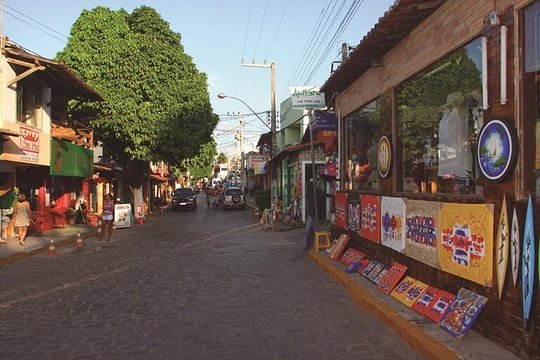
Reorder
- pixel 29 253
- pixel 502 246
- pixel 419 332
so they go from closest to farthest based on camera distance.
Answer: pixel 502 246, pixel 419 332, pixel 29 253

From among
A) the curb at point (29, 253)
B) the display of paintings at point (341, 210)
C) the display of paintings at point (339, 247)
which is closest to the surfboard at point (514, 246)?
the display of paintings at point (339, 247)

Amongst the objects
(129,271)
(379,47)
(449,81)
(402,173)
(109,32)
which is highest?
(109,32)

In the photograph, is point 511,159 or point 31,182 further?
point 31,182

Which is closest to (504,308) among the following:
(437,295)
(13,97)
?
(437,295)

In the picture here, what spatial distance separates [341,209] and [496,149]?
7.15 meters

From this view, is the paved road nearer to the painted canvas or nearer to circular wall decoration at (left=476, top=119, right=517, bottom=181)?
the painted canvas

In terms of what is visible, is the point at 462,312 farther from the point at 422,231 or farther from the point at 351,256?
the point at 351,256

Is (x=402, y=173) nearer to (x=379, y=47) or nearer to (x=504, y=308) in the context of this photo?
(x=379, y=47)

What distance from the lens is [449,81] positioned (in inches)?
265

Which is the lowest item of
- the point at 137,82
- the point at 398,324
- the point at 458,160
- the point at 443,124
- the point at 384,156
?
the point at 398,324

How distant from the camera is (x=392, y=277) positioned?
7.82 metres

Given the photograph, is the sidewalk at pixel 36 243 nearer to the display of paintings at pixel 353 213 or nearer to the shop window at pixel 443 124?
the display of paintings at pixel 353 213

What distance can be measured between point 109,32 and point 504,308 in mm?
24409

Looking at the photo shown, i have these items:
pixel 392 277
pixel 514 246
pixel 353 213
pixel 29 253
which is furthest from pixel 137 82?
pixel 514 246
